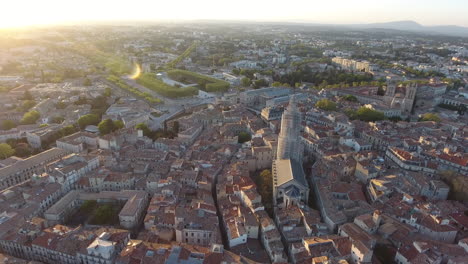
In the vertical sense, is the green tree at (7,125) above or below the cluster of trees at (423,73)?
below

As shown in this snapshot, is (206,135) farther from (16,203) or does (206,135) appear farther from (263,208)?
(16,203)

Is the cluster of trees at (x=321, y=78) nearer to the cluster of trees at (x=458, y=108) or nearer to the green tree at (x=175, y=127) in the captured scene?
the cluster of trees at (x=458, y=108)

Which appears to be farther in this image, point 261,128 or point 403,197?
point 261,128

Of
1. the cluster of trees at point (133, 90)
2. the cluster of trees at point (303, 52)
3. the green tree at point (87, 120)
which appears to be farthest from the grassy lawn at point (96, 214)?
the cluster of trees at point (303, 52)

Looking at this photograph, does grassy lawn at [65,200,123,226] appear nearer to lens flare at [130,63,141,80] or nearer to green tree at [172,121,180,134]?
green tree at [172,121,180,134]

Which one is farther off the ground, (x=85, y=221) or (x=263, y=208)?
(x=263, y=208)

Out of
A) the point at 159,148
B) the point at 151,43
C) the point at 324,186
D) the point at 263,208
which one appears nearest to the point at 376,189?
the point at 324,186
